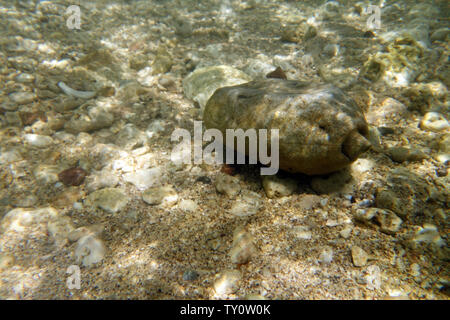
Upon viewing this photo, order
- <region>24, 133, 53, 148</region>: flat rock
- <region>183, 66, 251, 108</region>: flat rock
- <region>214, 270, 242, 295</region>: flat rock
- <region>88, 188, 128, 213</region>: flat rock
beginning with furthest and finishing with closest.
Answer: <region>183, 66, 251, 108</region>: flat rock
<region>24, 133, 53, 148</region>: flat rock
<region>88, 188, 128, 213</region>: flat rock
<region>214, 270, 242, 295</region>: flat rock

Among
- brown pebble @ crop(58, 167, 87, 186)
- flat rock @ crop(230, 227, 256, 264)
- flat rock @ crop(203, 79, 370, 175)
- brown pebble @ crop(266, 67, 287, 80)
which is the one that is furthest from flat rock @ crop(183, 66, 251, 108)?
flat rock @ crop(230, 227, 256, 264)

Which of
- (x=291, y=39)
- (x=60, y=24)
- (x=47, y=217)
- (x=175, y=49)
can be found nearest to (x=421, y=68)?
(x=291, y=39)

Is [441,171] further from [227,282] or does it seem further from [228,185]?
[227,282]

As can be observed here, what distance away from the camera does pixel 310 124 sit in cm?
236

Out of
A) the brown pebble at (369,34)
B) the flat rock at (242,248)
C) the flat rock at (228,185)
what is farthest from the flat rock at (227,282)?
the brown pebble at (369,34)

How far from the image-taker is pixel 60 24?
5336mm

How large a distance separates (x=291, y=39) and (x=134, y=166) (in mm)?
4222

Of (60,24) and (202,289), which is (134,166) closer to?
(202,289)

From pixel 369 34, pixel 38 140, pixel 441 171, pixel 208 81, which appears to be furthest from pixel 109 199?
pixel 369 34

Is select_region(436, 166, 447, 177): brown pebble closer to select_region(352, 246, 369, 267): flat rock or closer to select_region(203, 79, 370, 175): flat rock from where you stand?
select_region(203, 79, 370, 175): flat rock

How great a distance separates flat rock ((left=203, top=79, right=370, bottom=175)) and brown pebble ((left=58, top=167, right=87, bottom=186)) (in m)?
2.13

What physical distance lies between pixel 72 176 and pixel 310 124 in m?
3.01

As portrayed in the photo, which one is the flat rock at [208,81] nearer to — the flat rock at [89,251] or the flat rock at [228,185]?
the flat rock at [228,185]

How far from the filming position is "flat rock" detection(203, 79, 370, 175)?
231cm
